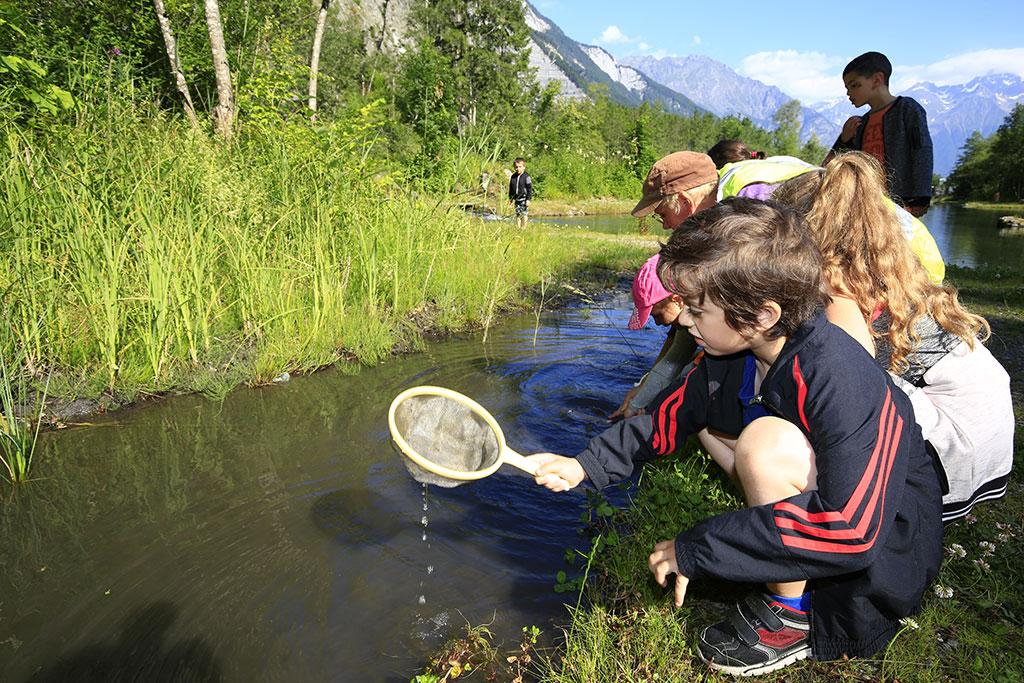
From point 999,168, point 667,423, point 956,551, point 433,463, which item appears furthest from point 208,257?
point 999,168

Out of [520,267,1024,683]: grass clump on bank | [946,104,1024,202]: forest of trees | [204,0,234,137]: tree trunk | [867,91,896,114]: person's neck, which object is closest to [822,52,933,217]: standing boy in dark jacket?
[867,91,896,114]: person's neck

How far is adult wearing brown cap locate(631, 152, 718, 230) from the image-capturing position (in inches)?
121

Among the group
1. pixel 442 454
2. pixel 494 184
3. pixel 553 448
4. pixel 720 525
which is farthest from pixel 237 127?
pixel 720 525

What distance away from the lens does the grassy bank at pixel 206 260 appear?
12.4 ft

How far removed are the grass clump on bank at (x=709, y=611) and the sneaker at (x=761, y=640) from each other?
2.4 inches

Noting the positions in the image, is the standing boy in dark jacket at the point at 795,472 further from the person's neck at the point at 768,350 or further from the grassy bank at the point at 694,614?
the grassy bank at the point at 694,614

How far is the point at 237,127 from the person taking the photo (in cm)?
578

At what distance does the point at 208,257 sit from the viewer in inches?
170

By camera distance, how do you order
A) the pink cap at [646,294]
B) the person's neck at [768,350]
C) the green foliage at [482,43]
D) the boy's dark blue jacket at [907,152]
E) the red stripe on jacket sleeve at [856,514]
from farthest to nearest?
the green foliage at [482,43], the boy's dark blue jacket at [907,152], the pink cap at [646,294], the person's neck at [768,350], the red stripe on jacket sleeve at [856,514]

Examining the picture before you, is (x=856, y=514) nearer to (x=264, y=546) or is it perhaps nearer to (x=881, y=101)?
(x=264, y=546)

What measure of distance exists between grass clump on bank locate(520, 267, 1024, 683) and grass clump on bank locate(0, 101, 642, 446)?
3012mm

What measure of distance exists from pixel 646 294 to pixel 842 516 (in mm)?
1464

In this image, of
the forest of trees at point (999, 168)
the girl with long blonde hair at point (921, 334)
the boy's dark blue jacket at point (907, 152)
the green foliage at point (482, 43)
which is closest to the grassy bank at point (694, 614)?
the girl with long blonde hair at point (921, 334)

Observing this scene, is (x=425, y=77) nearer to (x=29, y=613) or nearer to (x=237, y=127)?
(x=237, y=127)
